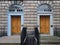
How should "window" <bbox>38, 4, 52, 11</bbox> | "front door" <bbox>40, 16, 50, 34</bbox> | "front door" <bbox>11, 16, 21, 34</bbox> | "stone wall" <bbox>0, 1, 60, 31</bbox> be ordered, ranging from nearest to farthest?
"stone wall" <bbox>0, 1, 60, 31</bbox>
"window" <bbox>38, 4, 52, 11</bbox>
"front door" <bbox>40, 16, 50, 34</bbox>
"front door" <bbox>11, 16, 21, 34</bbox>

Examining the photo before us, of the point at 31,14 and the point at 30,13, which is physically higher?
the point at 30,13

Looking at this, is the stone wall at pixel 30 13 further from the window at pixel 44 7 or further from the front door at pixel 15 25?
the front door at pixel 15 25

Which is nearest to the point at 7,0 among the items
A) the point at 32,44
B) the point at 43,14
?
the point at 43,14

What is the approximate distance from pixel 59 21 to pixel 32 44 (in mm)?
9440

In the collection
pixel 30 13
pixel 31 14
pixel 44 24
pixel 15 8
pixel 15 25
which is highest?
pixel 15 8

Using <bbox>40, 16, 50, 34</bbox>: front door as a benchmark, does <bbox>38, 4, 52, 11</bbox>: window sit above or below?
above

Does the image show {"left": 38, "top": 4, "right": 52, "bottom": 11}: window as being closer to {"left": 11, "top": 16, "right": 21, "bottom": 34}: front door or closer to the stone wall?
the stone wall

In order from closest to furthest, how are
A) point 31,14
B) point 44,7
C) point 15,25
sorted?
point 31,14, point 44,7, point 15,25

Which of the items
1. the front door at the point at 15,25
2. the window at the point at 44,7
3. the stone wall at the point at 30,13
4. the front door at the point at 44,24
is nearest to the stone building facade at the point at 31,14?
the stone wall at the point at 30,13

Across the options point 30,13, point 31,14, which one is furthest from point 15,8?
point 31,14

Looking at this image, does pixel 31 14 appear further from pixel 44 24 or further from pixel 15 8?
pixel 44 24

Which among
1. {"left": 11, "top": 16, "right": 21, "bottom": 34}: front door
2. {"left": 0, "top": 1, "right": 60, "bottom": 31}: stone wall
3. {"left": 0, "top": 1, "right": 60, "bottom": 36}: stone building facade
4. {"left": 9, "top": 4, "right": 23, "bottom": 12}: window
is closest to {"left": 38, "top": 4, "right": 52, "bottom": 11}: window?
{"left": 0, "top": 1, "right": 60, "bottom": 36}: stone building facade

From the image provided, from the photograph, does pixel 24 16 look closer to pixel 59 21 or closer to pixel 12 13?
pixel 12 13

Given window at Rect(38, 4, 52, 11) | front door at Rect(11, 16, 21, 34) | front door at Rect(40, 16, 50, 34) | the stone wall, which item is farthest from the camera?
front door at Rect(11, 16, 21, 34)
